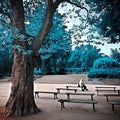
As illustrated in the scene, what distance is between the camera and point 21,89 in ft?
34.1

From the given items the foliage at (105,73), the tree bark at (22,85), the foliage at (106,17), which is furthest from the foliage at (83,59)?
the tree bark at (22,85)

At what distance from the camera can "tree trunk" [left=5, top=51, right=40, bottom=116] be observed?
10336 millimetres

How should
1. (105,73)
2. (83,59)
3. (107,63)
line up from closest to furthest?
(105,73)
(107,63)
(83,59)

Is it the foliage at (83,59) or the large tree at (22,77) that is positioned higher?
the foliage at (83,59)

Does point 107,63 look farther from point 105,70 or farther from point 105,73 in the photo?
point 105,73

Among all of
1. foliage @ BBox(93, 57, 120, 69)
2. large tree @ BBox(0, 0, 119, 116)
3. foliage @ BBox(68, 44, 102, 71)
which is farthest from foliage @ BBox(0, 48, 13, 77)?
large tree @ BBox(0, 0, 119, 116)

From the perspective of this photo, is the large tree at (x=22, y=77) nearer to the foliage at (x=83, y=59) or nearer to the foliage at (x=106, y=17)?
the foliage at (x=106, y=17)

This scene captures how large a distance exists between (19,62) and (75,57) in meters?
53.2

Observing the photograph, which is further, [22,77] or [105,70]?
[105,70]

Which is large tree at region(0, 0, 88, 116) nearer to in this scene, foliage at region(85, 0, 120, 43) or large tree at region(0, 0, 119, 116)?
large tree at region(0, 0, 119, 116)

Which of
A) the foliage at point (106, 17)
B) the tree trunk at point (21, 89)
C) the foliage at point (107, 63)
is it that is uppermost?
the foliage at point (106, 17)

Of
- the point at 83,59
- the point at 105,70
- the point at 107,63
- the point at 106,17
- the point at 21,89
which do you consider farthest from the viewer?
the point at 83,59

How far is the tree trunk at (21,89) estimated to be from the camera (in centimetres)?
1034

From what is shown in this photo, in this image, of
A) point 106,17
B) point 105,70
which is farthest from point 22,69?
point 105,70
